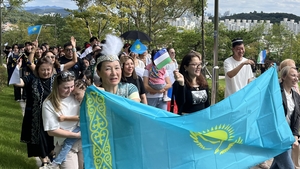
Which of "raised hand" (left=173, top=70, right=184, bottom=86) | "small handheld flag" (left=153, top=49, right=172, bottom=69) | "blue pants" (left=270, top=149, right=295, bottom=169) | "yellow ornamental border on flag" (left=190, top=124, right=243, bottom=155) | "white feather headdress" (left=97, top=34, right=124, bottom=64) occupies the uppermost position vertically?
"white feather headdress" (left=97, top=34, right=124, bottom=64)

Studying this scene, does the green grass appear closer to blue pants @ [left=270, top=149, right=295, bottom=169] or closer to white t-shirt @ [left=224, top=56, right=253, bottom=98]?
white t-shirt @ [left=224, top=56, right=253, bottom=98]

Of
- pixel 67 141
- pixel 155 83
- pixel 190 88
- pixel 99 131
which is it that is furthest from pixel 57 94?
pixel 155 83

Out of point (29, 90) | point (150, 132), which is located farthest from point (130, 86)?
point (29, 90)

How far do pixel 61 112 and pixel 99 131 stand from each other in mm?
848

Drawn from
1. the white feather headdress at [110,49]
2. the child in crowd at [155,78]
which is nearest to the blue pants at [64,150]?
the white feather headdress at [110,49]

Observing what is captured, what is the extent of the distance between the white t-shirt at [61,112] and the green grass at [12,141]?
200 cm

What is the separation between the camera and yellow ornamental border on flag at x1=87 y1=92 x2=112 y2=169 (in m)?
3.50

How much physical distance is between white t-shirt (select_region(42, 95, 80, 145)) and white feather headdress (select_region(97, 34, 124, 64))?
92 centimetres

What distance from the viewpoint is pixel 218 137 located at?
3699 millimetres

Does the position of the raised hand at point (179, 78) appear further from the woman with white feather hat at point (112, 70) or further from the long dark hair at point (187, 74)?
the woman with white feather hat at point (112, 70)

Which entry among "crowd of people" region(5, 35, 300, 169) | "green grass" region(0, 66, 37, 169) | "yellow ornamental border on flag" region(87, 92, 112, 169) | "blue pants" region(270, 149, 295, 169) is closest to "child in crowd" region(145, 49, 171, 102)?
"crowd of people" region(5, 35, 300, 169)

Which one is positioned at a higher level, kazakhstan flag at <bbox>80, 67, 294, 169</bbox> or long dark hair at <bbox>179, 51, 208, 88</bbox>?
long dark hair at <bbox>179, 51, 208, 88</bbox>

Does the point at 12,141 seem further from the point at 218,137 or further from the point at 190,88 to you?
the point at 218,137

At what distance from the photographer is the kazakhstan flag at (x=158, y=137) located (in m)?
3.45
